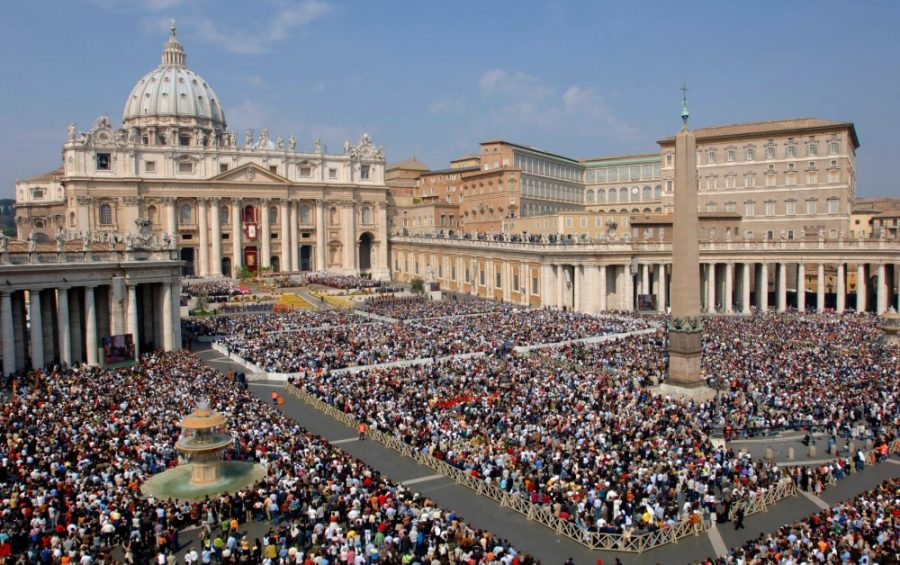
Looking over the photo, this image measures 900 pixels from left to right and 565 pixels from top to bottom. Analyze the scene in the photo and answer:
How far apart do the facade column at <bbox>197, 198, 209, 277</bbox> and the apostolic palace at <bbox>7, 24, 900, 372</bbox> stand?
0.16 meters

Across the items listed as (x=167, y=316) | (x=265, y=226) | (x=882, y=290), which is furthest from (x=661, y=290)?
(x=265, y=226)

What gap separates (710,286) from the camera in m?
61.2

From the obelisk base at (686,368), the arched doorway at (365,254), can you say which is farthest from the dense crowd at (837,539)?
the arched doorway at (365,254)

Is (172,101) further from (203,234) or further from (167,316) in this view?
(167,316)

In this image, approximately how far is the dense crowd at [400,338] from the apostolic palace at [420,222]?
21.2 ft

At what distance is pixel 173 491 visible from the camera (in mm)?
19516

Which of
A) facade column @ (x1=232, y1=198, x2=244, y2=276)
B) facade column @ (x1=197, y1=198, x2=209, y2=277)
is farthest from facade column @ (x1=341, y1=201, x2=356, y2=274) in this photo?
facade column @ (x1=197, y1=198, x2=209, y2=277)

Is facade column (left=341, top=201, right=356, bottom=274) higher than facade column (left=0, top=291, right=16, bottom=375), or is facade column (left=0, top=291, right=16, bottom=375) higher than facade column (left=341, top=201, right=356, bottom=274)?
facade column (left=341, top=201, right=356, bottom=274)

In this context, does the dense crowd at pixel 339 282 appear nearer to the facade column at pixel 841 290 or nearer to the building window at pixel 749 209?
the building window at pixel 749 209

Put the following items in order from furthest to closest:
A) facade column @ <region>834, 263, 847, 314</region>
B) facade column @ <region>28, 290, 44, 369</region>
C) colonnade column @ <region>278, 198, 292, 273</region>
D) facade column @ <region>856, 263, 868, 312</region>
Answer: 1. colonnade column @ <region>278, 198, 292, 273</region>
2. facade column @ <region>834, 263, 847, 314</region>
3. facade column @ <region>856, 263, 868, 312</region>
4. facade column @ <region>28, 290, 44, 369</region>

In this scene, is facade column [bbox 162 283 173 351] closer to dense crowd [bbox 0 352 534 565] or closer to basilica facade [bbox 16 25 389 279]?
dense crowd [bbox 0 352 534 565]

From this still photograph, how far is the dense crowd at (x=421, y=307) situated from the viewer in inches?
2131

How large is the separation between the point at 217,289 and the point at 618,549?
198 feet

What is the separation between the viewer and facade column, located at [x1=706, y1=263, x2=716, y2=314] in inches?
2387
